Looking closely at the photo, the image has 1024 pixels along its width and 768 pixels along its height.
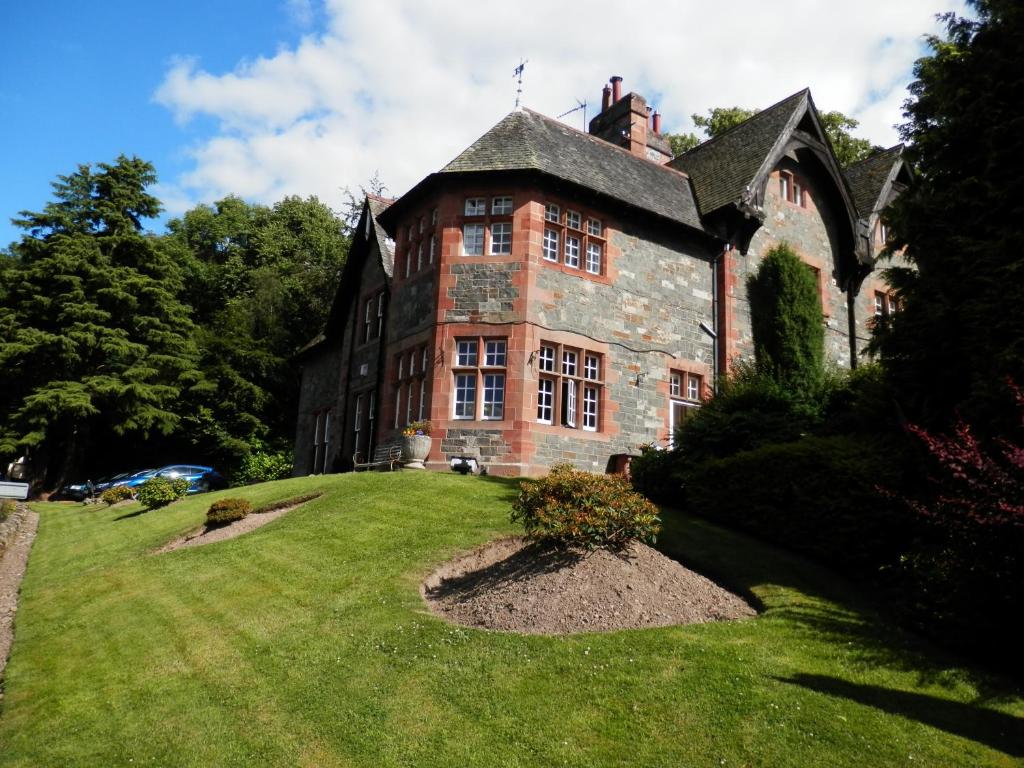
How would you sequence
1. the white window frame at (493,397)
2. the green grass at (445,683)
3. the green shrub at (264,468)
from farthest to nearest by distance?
1. the green shrub at (264,468)
2. the white window frame at (493,397)
3. the green grass at (445,683)

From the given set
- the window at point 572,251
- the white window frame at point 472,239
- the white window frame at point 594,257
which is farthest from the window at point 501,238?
the white window frame at point 594,257

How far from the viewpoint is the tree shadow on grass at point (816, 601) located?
25.6 ft

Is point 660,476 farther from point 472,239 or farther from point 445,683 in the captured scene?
point 445,683

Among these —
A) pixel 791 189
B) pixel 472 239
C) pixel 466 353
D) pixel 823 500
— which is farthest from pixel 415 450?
pixel 791 189

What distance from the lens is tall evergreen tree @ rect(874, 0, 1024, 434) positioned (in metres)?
10.7

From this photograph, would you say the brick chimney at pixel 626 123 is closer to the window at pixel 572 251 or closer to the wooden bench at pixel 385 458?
the window at pixel 572 251

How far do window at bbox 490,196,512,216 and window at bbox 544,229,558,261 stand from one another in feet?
3.76

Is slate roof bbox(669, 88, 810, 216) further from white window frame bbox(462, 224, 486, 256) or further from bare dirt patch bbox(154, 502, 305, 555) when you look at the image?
bare dirt patch bbox(154, 502, 305, 555)

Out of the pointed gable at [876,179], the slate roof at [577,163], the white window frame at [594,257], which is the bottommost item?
the white window frame at [594,257]

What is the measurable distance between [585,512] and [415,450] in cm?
913

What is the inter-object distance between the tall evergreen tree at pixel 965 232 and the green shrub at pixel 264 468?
29.4 m

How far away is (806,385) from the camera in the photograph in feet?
63.0

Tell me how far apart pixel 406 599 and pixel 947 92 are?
1080 centimetres

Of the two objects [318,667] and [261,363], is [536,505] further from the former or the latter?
[261,363]
